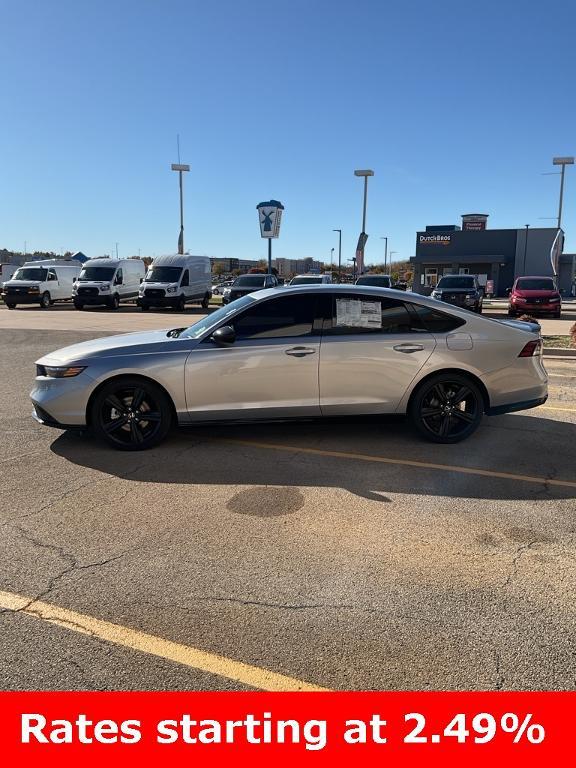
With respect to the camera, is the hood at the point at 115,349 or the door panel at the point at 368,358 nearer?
the hood at the point at 115,349

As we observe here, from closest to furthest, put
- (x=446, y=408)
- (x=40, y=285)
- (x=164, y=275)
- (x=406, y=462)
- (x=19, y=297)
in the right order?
(x=406, y=462) → (x=446, y=408) → (x=164, y=275) → (x=19, y=297) → (x=40, y=285)

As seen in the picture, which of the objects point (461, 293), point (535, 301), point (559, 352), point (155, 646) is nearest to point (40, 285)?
point (461, 293)

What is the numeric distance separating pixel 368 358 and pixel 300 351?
650 mm

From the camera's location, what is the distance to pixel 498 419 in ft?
22.7

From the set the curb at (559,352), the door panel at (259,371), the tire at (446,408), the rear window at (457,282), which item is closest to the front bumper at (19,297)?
the rear window at (457,282)

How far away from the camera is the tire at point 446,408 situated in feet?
18.7

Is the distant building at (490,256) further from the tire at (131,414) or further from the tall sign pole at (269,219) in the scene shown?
the tire at (131,414)

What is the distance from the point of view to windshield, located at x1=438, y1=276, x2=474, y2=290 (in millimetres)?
24422

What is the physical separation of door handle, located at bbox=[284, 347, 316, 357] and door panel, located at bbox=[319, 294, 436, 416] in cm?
10

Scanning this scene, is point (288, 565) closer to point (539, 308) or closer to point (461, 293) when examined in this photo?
point (461, 293)

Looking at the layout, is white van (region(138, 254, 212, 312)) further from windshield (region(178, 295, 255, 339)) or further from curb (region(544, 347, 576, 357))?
windshield (region(178, 295, 255, 339))

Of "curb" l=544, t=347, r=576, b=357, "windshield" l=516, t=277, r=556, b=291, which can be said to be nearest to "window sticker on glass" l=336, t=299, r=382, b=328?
"curb" l=544, t=347, r=576, b=357

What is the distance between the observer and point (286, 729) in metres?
2.25

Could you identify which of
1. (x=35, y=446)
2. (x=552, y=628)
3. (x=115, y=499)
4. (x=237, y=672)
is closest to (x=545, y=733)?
(x=552, y=628)
